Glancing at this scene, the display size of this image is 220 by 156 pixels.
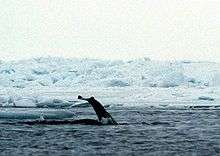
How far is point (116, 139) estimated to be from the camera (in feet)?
39.4

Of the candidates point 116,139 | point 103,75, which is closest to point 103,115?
point 116,139

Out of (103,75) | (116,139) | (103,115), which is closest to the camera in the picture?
(116,139)

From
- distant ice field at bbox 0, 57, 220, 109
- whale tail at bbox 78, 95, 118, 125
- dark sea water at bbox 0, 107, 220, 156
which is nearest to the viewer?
dark sea water at bbox 0, 107, 220, 156

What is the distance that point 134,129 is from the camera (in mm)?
14211

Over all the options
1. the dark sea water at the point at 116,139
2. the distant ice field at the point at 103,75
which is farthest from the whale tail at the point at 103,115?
the distant ice field at the point at 103,75

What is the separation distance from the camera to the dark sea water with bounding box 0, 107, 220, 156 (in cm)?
1016

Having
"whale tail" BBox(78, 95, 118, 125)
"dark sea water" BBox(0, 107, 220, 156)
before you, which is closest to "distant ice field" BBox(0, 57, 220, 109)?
"whale tail" BBox(78, 95, 118, 125)

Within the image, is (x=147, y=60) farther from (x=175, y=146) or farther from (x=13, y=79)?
(x=175, y=146)

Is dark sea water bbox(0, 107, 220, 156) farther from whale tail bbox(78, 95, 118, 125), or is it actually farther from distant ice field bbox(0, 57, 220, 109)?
distant ice field bbox(0, 57, 220, 109)

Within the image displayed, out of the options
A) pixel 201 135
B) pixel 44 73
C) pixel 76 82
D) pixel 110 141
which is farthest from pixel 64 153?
pixel 44 73

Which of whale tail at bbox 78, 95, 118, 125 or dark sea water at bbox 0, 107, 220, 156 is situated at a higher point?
whale tail at bbox 78, 95, 118, 125

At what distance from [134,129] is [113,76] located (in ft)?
158

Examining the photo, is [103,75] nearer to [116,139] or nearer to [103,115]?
[103,115]

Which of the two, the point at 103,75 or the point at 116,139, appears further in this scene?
the point at 103,75
